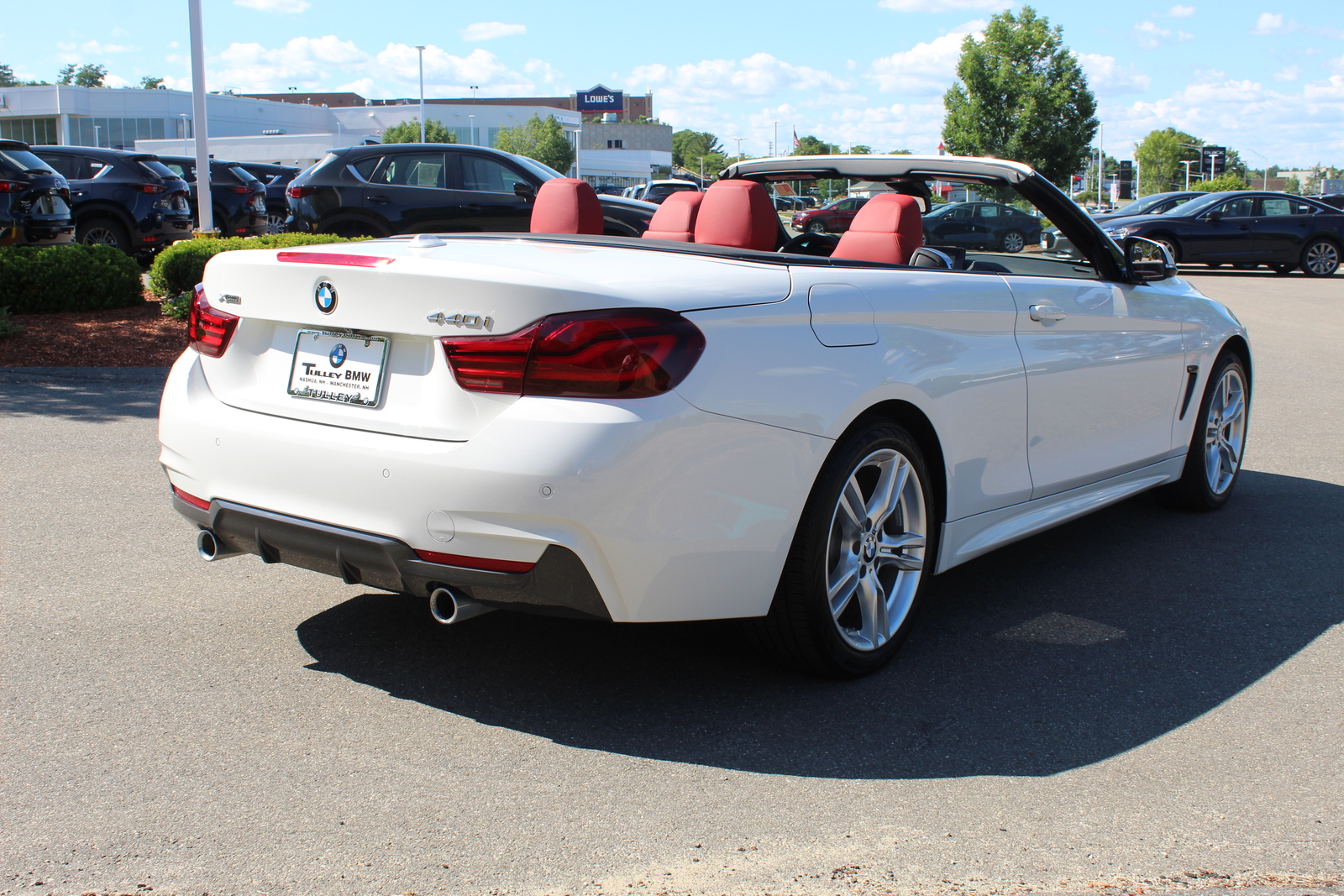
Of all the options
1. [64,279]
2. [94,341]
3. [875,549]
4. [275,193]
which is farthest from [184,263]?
[275,193]

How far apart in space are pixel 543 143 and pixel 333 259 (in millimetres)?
108947

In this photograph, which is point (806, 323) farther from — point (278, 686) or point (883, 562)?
point (278, 686)

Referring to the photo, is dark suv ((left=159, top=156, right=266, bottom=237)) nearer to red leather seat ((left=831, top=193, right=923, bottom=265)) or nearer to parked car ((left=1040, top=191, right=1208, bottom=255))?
parked car ((left=1040, top=191, right=1208, bottom=255))

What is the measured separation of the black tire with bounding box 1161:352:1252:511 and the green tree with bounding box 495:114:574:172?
339 feet

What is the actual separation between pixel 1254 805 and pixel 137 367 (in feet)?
29.4

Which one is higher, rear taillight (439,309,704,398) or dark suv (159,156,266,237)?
dark suv (159,156,266,237)

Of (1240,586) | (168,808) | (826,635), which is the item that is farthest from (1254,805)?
(168,808)

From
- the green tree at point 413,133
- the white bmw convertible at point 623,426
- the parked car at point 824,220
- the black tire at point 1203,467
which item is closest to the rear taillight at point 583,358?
the white bmw convertible at point 623,426

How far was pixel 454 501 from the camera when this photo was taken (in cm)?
304

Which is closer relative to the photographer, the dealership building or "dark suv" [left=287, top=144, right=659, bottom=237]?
"dark suv" [left=287, top=144, right=659, bottom=237]

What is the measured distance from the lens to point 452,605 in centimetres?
314

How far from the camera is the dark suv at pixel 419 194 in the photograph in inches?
587

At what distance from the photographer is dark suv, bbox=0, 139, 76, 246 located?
1368cm

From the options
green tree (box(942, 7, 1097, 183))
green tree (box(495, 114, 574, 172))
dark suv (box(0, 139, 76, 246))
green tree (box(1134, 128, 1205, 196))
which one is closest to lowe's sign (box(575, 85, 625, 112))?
green tree (box(495, 114, 574, 172))
